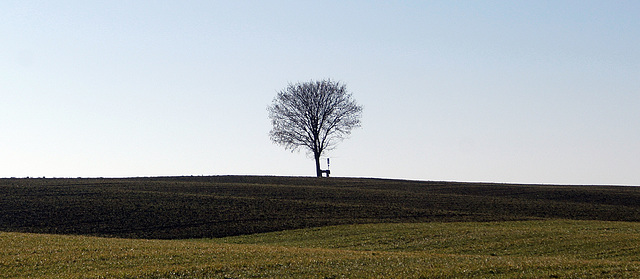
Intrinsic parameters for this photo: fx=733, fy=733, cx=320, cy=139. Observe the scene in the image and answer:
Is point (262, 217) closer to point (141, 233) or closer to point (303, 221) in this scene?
point (303, 221)

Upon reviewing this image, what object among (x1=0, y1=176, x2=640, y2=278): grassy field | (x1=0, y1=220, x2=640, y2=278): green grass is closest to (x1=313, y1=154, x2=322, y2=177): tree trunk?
(x1=0, y1=176, x2=640, y2=278): grassy field

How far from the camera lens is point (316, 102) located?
95.4 metres

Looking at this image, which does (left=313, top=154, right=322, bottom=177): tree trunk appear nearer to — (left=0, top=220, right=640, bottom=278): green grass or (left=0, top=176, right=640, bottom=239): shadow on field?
(left=0, top=176, right=640, bottom=239): shadow on field

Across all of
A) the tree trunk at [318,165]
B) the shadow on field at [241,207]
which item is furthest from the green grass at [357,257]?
the tree trunk at [318,165]

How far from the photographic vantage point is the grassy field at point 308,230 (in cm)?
2255

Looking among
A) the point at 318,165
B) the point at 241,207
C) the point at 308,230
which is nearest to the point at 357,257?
the point at 308,230

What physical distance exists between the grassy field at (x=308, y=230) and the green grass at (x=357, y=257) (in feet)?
0.19

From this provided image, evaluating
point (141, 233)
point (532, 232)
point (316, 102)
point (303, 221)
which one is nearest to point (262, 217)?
point (303, 221)

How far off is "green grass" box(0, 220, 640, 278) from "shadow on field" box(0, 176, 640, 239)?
8.06 m

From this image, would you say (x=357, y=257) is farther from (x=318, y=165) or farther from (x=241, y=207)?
(x=318, y=165)

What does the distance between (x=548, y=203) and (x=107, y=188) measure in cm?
3774

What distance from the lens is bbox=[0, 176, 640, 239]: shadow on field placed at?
45344 millimetres

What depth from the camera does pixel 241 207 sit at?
174ft

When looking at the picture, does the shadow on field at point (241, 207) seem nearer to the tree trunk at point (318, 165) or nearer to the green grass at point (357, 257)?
the green grass at point (357, 257)
